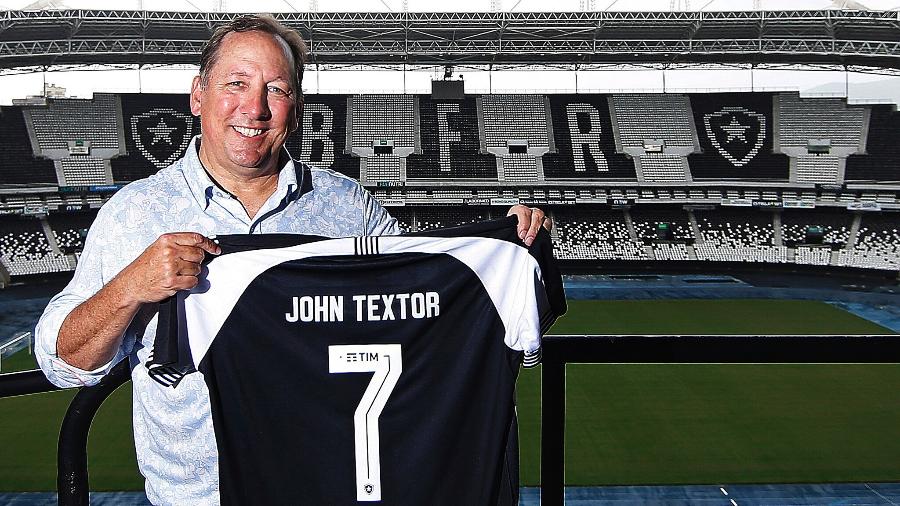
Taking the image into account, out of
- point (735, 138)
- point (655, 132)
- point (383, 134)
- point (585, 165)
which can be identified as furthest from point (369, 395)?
point (735, 138)

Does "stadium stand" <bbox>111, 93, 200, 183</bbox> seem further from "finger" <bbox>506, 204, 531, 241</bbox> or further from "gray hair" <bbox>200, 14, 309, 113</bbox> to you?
"finger" <bbox>506, 204, 531, 241</bbox>

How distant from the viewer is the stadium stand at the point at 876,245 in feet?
98.8

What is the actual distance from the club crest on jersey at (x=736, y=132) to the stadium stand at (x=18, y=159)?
112 feet

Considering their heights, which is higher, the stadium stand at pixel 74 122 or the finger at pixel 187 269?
the stadium stand at pixel 74 122

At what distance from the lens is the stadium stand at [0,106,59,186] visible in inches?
1268

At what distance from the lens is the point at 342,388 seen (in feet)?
7.22

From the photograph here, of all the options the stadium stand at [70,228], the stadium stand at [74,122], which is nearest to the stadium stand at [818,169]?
the stadium stand at [70,228]

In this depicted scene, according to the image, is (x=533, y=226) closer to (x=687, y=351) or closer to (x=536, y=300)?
(x=536, y=300)

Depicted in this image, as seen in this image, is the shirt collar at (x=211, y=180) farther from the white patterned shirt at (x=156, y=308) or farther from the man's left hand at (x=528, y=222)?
the man's left hand at (x=528, y=222)

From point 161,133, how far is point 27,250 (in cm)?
928

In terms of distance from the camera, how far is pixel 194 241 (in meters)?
1.92

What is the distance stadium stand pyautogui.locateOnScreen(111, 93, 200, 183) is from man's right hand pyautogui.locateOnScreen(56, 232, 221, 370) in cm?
3436

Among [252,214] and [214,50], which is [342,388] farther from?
[214,50]

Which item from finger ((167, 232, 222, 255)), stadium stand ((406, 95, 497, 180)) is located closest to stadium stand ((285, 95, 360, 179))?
stadium stand ((406, 95, 497, 180))
